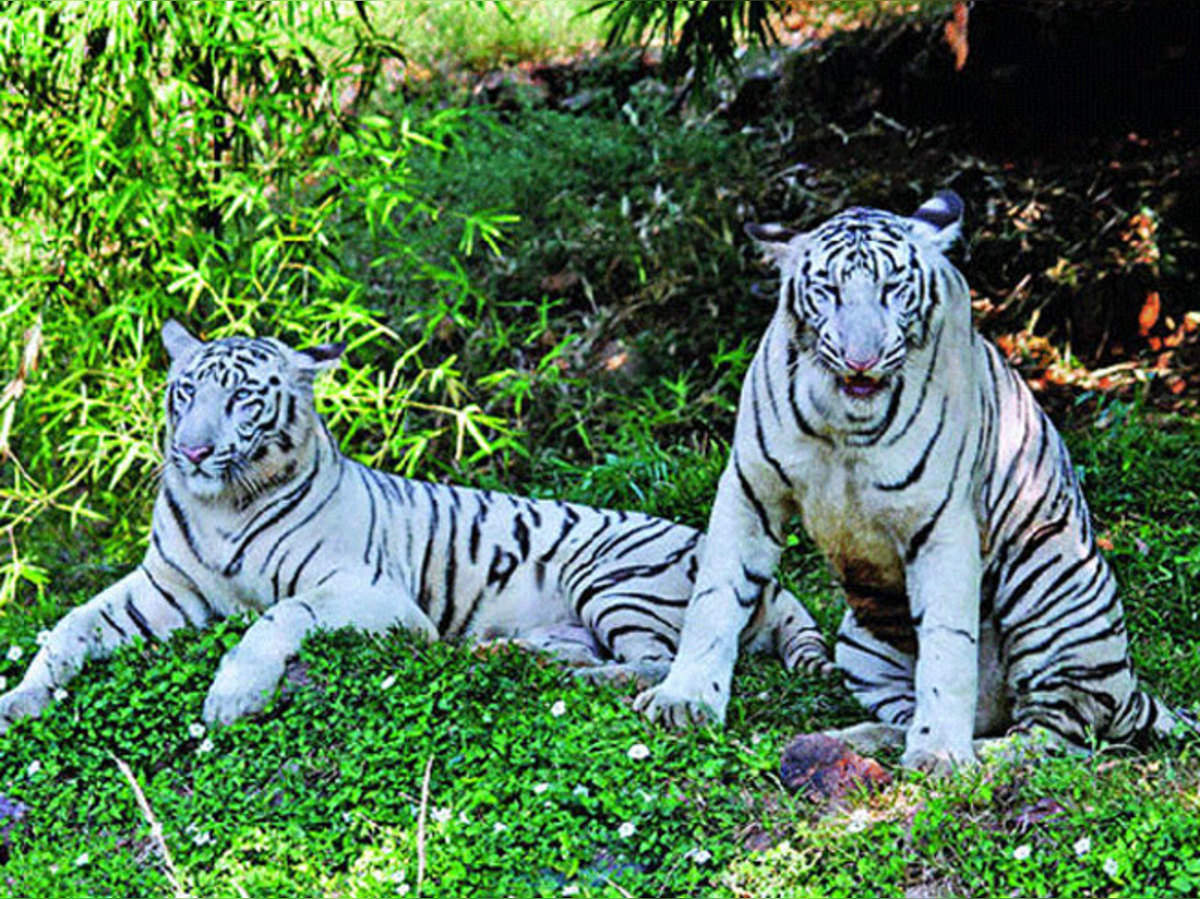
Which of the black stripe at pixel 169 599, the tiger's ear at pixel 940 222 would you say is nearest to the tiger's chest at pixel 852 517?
the tiger's ear at pixel 940 222

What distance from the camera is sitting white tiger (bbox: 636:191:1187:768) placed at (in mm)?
4484

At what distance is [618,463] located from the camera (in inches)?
305

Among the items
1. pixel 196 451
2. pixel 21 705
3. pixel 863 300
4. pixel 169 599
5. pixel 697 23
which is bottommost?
pixel 21 705

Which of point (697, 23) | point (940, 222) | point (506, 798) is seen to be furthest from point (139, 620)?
point (697, 23)

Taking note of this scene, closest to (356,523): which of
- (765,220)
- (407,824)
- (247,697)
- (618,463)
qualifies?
(247,697)

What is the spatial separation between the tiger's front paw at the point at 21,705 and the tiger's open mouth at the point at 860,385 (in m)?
2.55

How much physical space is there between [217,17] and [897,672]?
3.68 meters

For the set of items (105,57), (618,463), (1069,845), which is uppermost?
(105,57)

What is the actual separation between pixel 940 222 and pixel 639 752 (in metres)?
1.53

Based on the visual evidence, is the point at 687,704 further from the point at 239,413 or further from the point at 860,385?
the point at 239,413

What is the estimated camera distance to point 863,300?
4410mm

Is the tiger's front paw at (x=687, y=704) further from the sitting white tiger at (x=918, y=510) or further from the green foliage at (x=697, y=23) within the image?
the green foliage at (x=697, y=23)

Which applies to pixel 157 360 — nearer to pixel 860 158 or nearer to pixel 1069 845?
pixel 860 158

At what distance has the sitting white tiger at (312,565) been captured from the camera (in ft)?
18.1
